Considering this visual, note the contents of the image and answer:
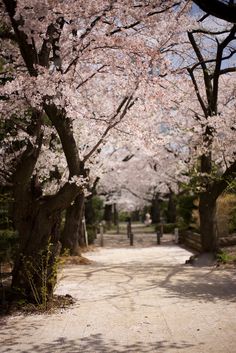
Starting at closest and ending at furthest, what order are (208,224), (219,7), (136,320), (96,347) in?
(219,7), (96,347), (136,320), (208,224)

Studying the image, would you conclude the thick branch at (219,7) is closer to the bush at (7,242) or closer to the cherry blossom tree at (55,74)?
the cherry blossom tree at (55,74)

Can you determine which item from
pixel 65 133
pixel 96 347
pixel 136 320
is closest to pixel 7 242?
pixel 65 133

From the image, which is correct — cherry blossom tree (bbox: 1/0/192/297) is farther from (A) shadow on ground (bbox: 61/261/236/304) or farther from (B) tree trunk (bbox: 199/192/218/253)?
(B) tree trunk (bbox: 199/192/218/253)

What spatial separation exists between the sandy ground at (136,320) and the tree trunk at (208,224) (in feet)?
12.7

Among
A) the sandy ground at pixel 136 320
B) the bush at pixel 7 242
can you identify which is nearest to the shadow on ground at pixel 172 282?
the sandy ground at pixel 136 320

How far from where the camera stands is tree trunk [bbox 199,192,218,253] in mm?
14594

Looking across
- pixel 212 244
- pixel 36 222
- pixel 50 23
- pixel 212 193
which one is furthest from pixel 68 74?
pixel 212 244

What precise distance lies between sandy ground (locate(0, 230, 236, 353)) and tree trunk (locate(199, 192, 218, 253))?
3.87 m

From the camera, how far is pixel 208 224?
579 inches

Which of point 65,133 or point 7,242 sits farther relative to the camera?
point 7,242

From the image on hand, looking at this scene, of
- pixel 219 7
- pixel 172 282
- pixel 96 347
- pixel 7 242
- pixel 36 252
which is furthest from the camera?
pixel 172 282

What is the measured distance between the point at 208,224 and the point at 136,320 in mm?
8423

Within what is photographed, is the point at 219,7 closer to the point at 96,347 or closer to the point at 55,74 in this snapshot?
the point at 55,74

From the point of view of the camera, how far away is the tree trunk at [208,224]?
14594 mm
